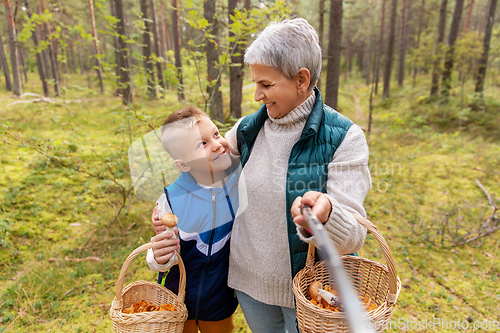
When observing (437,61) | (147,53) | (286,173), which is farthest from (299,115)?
(437,61)

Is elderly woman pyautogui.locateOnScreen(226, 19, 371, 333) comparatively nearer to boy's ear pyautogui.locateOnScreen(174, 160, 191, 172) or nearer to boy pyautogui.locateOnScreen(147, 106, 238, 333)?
boy pyautogui.locateOnScreen(147, 106, 238, 333)

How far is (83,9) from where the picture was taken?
1716 centimetres

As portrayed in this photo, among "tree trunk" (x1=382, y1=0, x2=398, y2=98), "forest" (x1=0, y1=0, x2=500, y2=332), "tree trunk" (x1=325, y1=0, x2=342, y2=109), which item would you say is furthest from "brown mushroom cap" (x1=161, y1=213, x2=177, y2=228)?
"tree trunk" (x1=382, y1=0, x2=398, y2=98)

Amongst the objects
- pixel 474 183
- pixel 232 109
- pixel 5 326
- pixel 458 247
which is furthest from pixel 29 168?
pixel 474 183

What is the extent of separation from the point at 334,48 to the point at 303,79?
250 inches

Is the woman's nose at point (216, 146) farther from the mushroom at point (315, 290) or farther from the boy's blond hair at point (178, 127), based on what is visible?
the mushroom at point (315, 290)

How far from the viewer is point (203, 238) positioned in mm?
1632

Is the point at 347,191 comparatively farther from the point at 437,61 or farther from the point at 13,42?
the point at 437,61

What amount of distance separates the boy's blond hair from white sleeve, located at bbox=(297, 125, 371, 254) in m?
0.82

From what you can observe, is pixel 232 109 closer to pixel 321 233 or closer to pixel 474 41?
pixel 321 233

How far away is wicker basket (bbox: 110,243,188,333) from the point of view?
53.7 inches

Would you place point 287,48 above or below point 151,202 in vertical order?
above

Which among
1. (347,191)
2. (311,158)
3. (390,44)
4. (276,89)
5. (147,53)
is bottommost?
(347,191)

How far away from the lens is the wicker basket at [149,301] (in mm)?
1363
